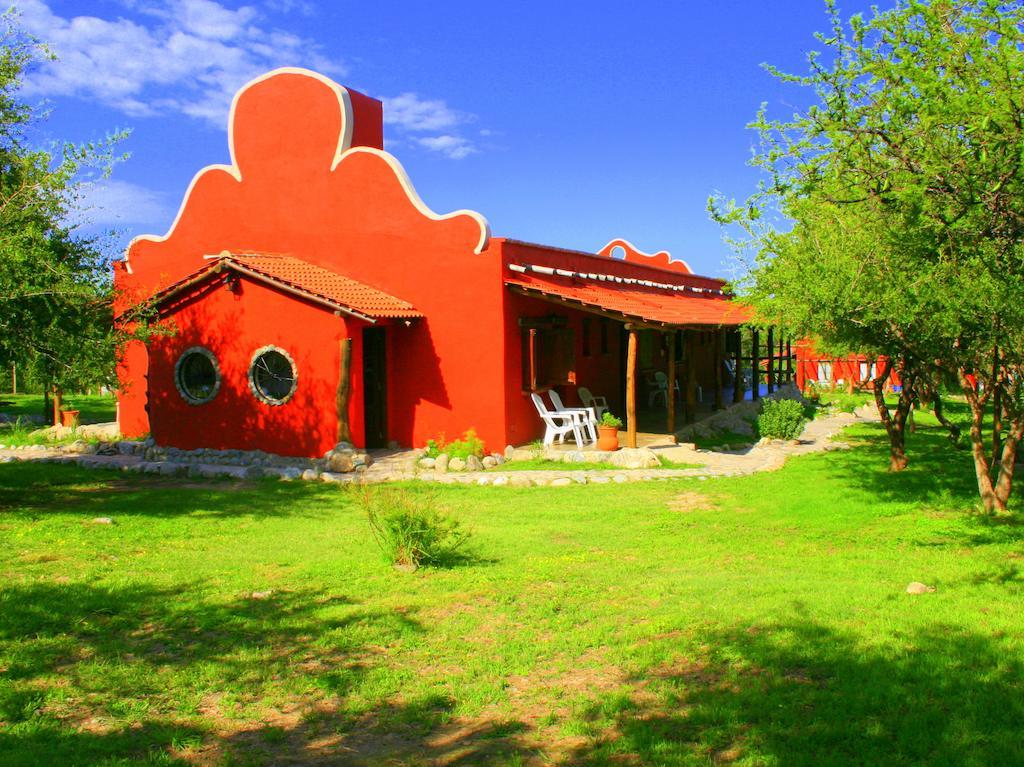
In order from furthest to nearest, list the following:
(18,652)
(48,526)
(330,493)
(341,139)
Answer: (341,139)
(330,493)
(48,526)
(18,652)

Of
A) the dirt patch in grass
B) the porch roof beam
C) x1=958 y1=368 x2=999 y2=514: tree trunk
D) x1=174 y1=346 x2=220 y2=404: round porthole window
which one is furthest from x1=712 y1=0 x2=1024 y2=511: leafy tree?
x1=174 y1=346 x2=220 y2=404: round porthole window

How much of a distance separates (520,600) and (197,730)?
2.81 meters

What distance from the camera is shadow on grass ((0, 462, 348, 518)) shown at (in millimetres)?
11016

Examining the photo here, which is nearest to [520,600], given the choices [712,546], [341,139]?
[712,546]

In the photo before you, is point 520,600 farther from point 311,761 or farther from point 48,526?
point 48,526

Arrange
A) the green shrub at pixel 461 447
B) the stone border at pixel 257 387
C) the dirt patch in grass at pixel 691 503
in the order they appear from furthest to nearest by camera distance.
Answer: the stone border at pixel 257 387, the green shrub at pixel 461 447, the dirt patch in grass at pixel 691 503

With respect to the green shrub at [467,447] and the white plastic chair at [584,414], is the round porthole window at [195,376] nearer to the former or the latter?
the green shrub at [467,447]

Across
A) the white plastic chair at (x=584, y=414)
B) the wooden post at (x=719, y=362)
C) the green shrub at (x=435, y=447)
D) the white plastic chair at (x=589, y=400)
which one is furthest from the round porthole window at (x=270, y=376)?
the wooden post at (x=719, y=362)

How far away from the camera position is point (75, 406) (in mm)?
26781

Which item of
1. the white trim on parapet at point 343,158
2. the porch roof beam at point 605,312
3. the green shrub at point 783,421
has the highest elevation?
the white trim on parapet at point 343,158

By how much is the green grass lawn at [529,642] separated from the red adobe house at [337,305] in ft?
16.5

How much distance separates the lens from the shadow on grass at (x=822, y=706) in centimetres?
401

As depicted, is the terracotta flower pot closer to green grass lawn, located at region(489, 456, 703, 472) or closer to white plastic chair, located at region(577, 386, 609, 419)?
green grass lawn, located at region(489, 456, 703, 472)

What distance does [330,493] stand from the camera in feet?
→ 40.7
